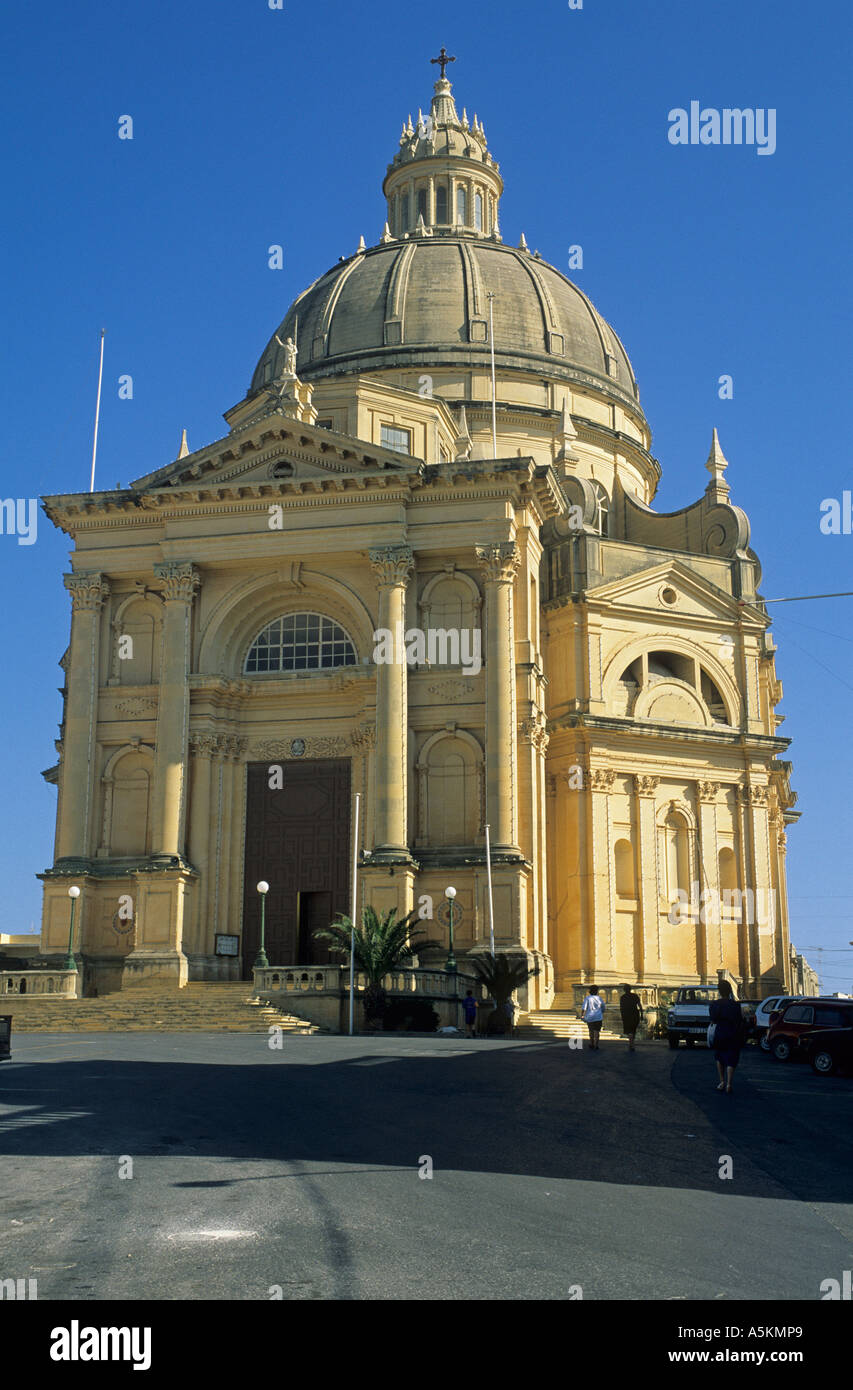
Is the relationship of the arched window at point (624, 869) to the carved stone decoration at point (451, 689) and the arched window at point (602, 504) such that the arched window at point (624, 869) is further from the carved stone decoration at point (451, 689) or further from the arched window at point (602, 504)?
the arched window at point (602, 504)

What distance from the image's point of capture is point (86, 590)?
44188mm

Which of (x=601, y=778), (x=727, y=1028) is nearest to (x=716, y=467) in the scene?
(x=601, y=778)

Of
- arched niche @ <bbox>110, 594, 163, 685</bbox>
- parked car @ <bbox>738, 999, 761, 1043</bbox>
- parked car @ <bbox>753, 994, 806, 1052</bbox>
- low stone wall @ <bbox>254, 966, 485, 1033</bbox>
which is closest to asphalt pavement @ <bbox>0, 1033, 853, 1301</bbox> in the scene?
low stone wall @ <bbox>254, 966, 485, 1033</bbox>

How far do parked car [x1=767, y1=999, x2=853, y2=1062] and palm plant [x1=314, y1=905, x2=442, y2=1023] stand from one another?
28.7ft

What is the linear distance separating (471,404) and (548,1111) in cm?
4257

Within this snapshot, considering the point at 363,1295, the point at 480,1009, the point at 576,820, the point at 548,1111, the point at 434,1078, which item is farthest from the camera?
the point at 576,820

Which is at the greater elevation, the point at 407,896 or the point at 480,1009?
the point at 407,896

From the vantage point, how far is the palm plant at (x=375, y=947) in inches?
1341

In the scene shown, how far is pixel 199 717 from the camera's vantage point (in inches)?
1692

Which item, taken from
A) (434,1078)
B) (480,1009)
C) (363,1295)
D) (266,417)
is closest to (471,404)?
(266,417)

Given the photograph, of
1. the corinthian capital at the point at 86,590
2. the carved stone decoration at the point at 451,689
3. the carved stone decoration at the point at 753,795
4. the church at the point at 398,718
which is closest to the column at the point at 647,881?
the church at the point at 398,718

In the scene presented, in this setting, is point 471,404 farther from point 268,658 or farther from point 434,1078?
point 434,1078

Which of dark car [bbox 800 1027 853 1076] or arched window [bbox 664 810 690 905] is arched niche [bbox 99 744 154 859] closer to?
arched window [bbox 664 810 690 905]

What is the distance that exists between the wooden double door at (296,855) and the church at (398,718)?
0.08 meters
